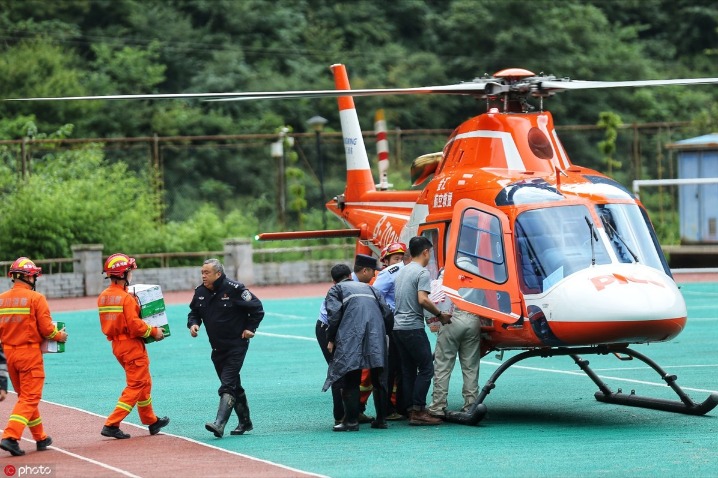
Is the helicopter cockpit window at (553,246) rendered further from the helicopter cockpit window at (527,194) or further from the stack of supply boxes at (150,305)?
the stack of supply boxes at (150,305)

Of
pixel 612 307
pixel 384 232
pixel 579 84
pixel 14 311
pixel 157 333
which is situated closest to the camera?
pixel 14 311

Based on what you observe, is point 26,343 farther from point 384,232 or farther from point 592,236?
point 384,232

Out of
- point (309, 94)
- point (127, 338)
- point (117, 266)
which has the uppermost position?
point (309, 94)

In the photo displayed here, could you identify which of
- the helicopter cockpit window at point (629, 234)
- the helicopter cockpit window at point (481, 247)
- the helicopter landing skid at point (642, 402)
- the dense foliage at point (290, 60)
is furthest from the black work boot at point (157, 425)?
the dense foliage at point (290, 60)

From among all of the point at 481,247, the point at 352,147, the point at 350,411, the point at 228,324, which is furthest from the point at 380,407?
the point at 352,147

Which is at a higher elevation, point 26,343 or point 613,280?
point 613,280

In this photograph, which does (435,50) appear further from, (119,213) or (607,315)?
(607,315)

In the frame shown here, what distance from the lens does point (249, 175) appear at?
4672cm

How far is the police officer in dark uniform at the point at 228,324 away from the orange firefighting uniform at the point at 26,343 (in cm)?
148

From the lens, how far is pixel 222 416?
12188mm

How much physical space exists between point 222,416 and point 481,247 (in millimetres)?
3072

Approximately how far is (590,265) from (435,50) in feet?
146

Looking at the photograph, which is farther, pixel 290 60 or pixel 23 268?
pixel 290 60

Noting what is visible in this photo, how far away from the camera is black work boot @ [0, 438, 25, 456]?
36.9 feet
